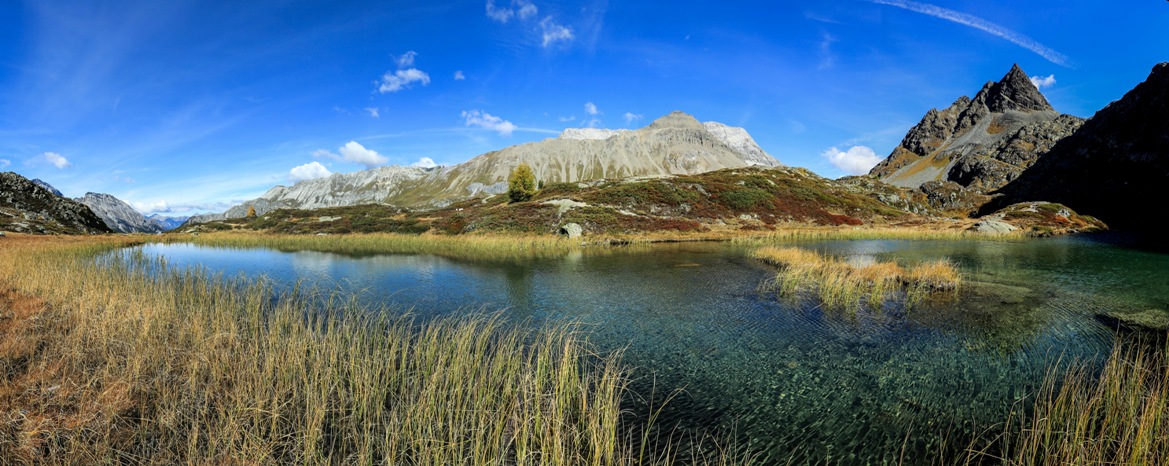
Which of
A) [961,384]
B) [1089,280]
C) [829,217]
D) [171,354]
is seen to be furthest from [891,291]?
[829,217]

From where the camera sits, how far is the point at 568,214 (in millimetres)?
58594

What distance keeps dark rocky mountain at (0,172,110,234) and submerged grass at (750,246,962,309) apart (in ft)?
279

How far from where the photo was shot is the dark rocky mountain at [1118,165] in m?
86.3

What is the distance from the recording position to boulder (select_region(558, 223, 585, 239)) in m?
49.8

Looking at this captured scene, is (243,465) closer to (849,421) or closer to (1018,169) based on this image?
(849,421)

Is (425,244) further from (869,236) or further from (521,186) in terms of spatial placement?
(869,236)

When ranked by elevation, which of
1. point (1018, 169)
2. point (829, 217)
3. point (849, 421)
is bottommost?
point (849, 421)

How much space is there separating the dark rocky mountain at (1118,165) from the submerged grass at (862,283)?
92247 mm

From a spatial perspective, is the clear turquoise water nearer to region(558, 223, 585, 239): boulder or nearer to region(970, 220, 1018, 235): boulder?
region(558, 223, 585, 239): boulder

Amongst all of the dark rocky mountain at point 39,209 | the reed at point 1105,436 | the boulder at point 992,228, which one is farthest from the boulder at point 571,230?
the dark rocky mountain at point 39,209

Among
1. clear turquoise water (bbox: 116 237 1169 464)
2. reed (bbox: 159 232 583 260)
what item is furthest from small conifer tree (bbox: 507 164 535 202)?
clear turquoise water (bbox: 116 237 1169 464)

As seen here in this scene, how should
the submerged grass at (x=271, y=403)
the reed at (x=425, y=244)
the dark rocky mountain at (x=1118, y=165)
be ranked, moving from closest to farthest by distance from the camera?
the submerged grass at (x=271, y=403)
the reed at (x=425, y=244)
the dark rocky mountain at (x=1118, y=165)

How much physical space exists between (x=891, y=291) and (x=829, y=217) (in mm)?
56877

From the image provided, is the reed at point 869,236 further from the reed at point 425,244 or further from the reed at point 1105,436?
the reed at point 1105,436
